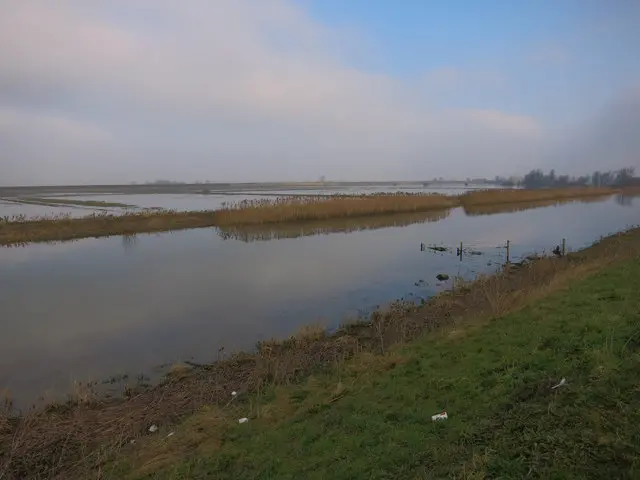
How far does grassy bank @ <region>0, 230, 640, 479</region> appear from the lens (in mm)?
3695

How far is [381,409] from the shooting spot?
5203mm

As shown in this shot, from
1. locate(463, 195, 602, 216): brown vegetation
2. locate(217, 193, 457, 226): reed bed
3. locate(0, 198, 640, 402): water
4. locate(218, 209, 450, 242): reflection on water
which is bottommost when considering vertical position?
locate(0, 198, 640, 402): water

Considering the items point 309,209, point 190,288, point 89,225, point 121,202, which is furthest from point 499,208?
point 121,202

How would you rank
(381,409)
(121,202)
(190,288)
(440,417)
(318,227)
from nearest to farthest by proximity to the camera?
1. (440,417)
2. (381,409)
3. (190,288)
4. (318,227)
5. (121,202)

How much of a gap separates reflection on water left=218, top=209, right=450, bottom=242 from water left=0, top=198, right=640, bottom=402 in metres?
0.37

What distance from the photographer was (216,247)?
22.2 meters

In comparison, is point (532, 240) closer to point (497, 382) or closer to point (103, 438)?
point (497, 382)

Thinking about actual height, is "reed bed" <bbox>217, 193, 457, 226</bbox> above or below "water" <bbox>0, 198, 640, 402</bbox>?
above

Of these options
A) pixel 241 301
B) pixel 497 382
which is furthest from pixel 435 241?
pixel 497 382

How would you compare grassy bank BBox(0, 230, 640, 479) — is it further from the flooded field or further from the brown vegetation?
the brown vegetation

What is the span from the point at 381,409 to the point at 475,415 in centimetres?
116

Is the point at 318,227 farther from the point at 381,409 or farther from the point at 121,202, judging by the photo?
the point at 121,202

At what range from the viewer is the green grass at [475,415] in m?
3.25

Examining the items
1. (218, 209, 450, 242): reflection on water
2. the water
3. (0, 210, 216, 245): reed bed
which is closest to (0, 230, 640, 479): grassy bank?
the water
